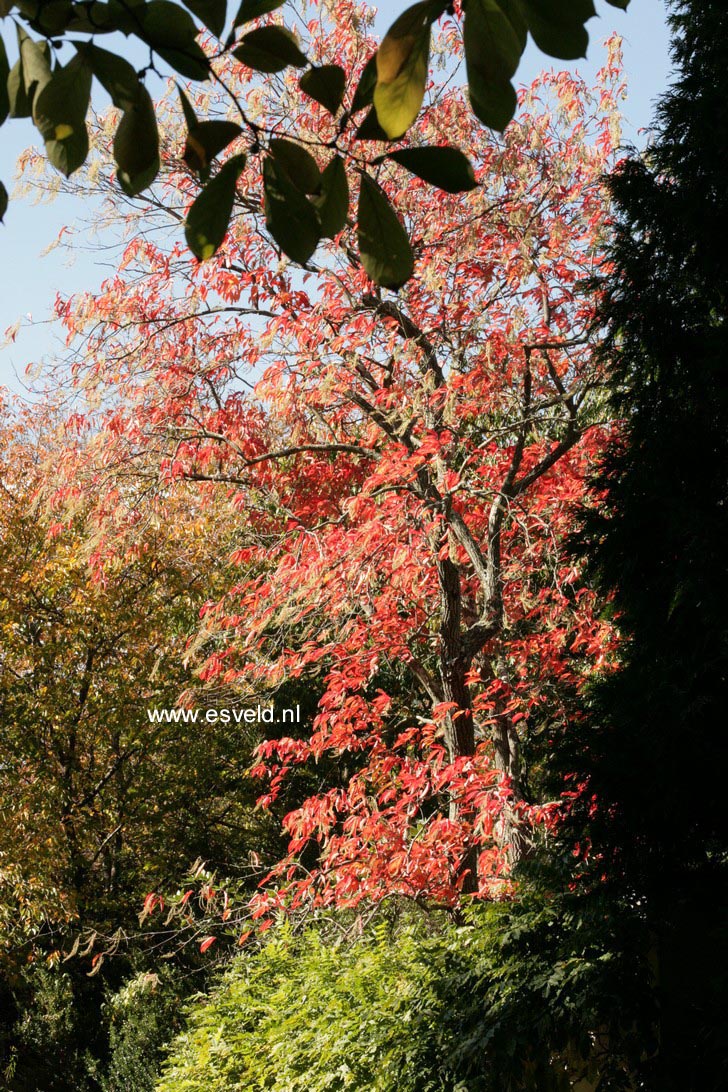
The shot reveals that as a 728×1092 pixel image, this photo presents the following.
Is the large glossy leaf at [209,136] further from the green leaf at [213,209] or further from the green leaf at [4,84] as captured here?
the green leaf at [4,84]

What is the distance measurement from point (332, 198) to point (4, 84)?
33cm

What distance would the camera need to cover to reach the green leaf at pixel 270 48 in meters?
0.94

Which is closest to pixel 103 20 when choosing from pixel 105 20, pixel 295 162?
pixel 105 20

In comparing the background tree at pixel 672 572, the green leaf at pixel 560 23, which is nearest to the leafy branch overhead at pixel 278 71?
the green leaf at pixel 560 23

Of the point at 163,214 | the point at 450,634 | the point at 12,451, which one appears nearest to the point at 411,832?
the point at 450,634

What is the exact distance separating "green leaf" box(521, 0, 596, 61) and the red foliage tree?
3.90 metres

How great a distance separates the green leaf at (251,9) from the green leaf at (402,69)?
162mm

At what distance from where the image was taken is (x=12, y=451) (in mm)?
9719

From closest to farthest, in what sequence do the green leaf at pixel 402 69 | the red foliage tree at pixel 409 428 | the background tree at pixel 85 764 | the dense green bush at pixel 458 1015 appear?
the green leaf at pixel 402 69 < the dense green bush at pixel 458 1015 < the red foliage tree at pixel 409 428 < the background tree at pixel 85 764

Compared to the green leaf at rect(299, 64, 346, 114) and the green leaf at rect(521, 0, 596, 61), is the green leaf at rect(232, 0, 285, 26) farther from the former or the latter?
the green leaf at rect(521, 0, 596, 61)

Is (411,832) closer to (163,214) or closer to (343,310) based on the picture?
(343,310)

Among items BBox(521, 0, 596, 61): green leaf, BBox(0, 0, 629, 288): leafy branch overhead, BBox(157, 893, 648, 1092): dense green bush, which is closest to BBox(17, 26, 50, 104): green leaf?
BBox(0, 0, 629, 288): leafy branch overhead

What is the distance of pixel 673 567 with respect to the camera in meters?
3.03

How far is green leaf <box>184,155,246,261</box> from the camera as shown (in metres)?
0.92
